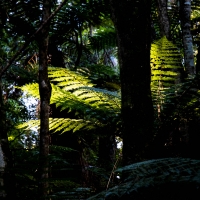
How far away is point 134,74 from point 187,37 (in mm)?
1734

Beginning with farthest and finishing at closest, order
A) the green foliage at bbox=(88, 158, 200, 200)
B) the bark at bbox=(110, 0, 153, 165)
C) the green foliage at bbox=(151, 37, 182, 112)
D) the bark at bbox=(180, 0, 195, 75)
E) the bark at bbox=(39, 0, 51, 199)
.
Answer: the bark at bbox=(180, 0, 195, 75) < the green foliage at bbox=(151, 37, 182, 112) < the bark at bbox=(39, 0, 51, 199) < the bark at bbox=(110, 0, 153, 165) < the green foliage at bbox=(88, 158, 200, 200)

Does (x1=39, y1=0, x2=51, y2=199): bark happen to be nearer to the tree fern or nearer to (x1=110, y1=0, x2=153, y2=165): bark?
the tree fern

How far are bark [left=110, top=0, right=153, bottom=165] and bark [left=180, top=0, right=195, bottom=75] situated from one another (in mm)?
1422

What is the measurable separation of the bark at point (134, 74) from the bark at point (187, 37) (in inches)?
56.0

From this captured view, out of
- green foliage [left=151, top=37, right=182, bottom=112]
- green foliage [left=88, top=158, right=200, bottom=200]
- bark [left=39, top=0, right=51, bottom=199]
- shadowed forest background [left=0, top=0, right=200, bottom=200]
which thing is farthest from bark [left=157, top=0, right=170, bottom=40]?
green foliage [left=88, top=158, right=200, bottom=200]

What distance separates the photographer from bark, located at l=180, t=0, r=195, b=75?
9.78 ft

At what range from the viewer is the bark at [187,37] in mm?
2982

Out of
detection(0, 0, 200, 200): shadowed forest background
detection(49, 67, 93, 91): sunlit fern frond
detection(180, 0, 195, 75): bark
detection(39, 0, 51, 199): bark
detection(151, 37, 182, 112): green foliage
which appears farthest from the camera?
detection(180, 0, 195, 75): bark

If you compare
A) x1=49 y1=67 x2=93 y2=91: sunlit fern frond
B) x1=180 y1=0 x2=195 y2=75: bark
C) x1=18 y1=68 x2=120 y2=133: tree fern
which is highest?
x1=180 y1=0 x2=195 y2=75: bark

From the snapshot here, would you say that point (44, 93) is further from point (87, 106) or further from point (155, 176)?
point (155, 176)

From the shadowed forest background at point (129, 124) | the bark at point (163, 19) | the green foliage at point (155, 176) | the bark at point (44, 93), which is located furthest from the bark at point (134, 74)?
the bark at point (163, 19)

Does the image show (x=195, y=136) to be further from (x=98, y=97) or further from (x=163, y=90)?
(x=98, y=97)

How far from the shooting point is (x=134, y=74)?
1.61 meters

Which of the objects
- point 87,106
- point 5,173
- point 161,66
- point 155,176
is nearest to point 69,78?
point 87,106
